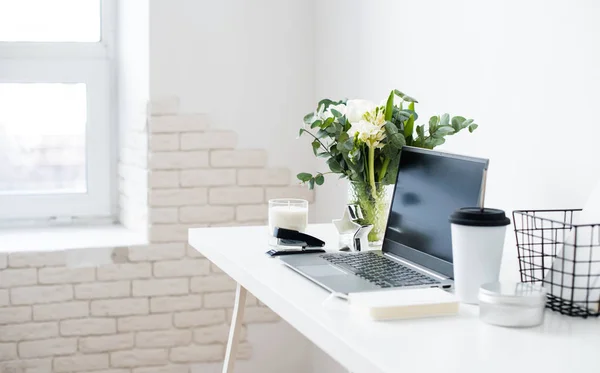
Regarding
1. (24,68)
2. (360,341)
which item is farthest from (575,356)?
(24,68)

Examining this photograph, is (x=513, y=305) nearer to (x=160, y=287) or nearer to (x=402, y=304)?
(x=402, y=304)

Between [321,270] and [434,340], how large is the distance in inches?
19.3

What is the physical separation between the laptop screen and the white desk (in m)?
0.25

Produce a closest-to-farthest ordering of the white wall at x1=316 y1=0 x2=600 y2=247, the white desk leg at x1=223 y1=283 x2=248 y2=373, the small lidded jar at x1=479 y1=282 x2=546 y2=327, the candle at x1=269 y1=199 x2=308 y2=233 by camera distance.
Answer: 1. the small lidded jar at x1=479 y1=282 x2=546 y2=327
2. the white wall at x1=316 y1=0 x2=600 y2=247
3. the candle at x1=269 y1=199 x2=308 y2=233
4. the white desk leg at x1=223 y1=283 x2=248 y2=373

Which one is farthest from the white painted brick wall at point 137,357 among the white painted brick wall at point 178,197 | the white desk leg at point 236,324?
the white desk leg at point 236,324

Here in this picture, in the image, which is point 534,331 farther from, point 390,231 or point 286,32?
point 286,32

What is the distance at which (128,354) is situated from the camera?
123 inches

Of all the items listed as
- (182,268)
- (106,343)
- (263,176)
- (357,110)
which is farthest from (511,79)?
(106,343)

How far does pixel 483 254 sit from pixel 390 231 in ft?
1.57

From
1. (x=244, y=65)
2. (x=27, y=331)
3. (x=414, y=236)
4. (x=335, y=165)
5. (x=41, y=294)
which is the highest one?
(x=244, y=65)

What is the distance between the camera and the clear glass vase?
6.58 ft

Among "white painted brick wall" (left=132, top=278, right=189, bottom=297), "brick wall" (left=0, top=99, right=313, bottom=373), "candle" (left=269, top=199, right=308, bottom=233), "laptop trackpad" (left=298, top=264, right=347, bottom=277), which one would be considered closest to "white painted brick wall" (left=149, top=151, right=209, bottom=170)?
"brick wall" (left=0, top=99, right=313, bottom=373)

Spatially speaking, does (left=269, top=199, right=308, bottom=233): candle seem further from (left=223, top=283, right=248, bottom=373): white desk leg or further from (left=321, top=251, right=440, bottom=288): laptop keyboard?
(left=223, top=283, right=248, bottom=373): white desk leg

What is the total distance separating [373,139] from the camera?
6.31ft
